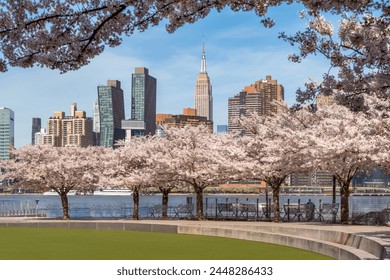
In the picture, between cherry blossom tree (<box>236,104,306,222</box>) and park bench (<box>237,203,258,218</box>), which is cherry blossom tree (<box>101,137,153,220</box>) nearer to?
park bench (<box>237,203,258,218</box>)

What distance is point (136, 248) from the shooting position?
→ 2245cm

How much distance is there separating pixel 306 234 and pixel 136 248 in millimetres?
7123

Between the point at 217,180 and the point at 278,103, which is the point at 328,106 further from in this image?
the point at 217,180

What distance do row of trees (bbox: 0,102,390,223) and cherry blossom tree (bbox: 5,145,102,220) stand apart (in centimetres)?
7

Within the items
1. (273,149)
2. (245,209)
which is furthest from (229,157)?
(245,209)

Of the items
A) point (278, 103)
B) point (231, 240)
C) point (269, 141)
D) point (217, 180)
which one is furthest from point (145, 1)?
point (217, 180)

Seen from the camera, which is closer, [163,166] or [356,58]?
[356,58]

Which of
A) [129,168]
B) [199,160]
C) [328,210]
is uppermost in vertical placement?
[199,160]

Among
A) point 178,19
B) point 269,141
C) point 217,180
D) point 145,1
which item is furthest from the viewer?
point 217,180

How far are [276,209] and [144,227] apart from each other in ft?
28.5

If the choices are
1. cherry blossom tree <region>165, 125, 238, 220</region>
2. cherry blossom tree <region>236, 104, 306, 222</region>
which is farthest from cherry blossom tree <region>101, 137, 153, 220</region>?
cherry blossom tree <region>236, 104, 306, 222</region>

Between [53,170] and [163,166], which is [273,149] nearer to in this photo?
[163,166]

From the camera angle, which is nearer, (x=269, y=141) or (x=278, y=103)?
(x=269, y=141)

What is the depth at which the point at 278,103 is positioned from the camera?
128 feet
